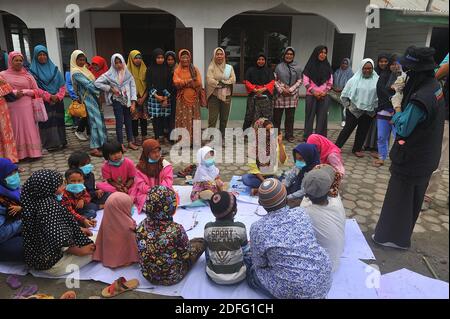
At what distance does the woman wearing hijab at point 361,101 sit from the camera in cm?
564

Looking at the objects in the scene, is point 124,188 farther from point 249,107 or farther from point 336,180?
point 249,107

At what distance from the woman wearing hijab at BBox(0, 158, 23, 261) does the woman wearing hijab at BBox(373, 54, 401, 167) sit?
488cm

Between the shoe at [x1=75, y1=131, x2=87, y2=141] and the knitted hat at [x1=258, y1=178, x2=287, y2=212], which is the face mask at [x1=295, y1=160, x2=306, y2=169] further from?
the shoe at [x1=75, y1=131, x2=87, y2=141]

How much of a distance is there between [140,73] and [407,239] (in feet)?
15.7

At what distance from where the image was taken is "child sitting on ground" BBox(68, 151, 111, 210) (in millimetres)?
3607

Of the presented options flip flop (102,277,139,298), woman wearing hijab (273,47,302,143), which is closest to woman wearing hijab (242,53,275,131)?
woman wearing hijab (273,47,302,143)

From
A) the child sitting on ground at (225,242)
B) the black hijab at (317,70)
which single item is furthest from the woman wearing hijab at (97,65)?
the child sitting on ground at (225,242)

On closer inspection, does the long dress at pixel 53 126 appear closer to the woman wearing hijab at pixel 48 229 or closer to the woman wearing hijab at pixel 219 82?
the woman wearing hijab at pixel 219 82

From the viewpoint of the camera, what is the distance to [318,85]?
6246 millimetres

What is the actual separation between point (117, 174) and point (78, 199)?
56 centimetres

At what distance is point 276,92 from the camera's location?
21.5 feet

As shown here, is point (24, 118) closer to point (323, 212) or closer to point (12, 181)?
point (12, 181)

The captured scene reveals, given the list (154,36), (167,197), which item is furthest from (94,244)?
(154,36)

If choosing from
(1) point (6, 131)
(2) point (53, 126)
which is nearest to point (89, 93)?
(2) point (53, 126)
